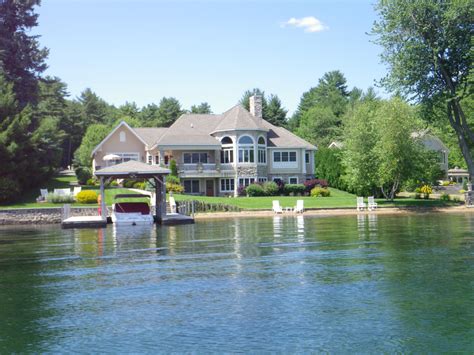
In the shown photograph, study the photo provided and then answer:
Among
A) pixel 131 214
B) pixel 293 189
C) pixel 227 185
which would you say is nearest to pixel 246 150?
pixel 227 185

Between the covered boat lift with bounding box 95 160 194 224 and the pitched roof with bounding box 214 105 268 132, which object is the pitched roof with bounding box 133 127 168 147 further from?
the covered boat lift with bounding box 95 160 194 224

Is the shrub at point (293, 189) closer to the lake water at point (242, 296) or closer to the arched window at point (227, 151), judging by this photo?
the arched window at point (227, 151)

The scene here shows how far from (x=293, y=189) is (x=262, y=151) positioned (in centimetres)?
537

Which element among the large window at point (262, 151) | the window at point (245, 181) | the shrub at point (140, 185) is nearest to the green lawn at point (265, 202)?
the shrub at point (140, 185)

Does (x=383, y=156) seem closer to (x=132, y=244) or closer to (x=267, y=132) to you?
(x=267, y=132)

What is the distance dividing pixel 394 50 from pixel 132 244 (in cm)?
3178

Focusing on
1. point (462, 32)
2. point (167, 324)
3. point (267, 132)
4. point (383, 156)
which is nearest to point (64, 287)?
point (167, 324)

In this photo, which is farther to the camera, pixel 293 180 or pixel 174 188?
pixel 293 180

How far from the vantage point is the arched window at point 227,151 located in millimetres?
58688

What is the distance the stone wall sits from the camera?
142 ft

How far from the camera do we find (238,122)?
58594mm

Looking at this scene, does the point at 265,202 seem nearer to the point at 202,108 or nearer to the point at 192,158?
the point at 192,158

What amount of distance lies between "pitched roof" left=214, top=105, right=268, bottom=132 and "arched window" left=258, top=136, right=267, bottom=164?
4.35 ft

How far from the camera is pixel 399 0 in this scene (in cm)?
4622
